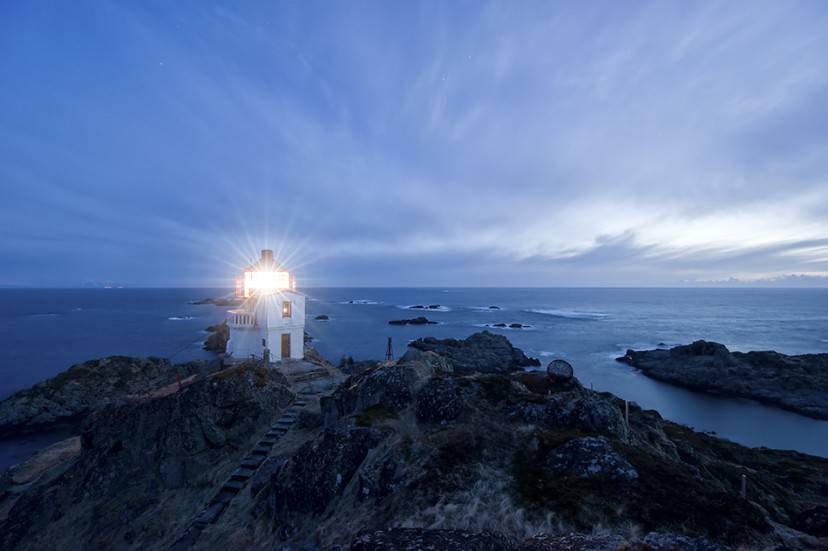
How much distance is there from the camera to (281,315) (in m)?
33.7

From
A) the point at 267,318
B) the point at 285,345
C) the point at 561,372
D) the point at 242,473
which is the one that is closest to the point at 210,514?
the point at 242,473

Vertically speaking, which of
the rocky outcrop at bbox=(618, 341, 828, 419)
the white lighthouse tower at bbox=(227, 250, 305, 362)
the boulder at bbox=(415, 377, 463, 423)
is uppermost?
the white lighthouse tower at bbox=(227, 250, 305, 362)

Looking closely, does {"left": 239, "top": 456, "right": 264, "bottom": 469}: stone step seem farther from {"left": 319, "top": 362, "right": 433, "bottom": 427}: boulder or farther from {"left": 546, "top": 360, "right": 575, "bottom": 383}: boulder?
{"left": 546, "top": 360, "right": 575, "bottom": 383}: boulder

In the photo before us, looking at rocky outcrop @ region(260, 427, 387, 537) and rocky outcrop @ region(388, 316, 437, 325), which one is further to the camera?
rocky outcrop @ region(388, 316, 437, 325)

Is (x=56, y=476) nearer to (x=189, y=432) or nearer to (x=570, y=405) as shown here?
(x=189, y=432)

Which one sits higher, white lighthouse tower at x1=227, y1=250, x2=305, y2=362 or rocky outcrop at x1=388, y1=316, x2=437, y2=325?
white lighthouse tower at x1=227, y1=250, x2=305, y2=362

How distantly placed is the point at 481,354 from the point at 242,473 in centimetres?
5456

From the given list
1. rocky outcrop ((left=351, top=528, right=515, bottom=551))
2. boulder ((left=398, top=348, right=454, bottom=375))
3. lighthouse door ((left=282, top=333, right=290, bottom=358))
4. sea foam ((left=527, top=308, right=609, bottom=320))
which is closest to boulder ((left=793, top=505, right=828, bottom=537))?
rocky outcrop ((left=351, top=528, right=515, bottom=551))

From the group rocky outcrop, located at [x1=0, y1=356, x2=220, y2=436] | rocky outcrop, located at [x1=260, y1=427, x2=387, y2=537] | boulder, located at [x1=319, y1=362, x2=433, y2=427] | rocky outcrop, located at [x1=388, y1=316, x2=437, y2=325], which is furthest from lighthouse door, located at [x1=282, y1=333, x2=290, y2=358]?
rocky outcrop, located at [x1=388, y1=316, x2=437, y2=325]

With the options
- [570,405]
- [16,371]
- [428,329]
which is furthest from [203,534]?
[428,329]

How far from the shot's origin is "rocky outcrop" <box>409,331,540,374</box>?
212 feet

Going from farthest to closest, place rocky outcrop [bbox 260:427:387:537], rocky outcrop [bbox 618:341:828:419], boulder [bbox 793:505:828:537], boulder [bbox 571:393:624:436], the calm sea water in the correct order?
rocky outcrop [bbox 618:341:828:419]
the calm sea water
boulder [bbox 571:393:624:436]
rocky outcrop [bbox 260:427:387:537]
boulder [bbox 793:505:828:537]

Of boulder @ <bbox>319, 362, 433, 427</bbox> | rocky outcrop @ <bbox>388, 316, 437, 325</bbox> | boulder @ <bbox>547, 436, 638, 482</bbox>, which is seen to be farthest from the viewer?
rocky outcrop @ <bbox>388, 316, 437, 325</bbox>

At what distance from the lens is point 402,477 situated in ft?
43.8
